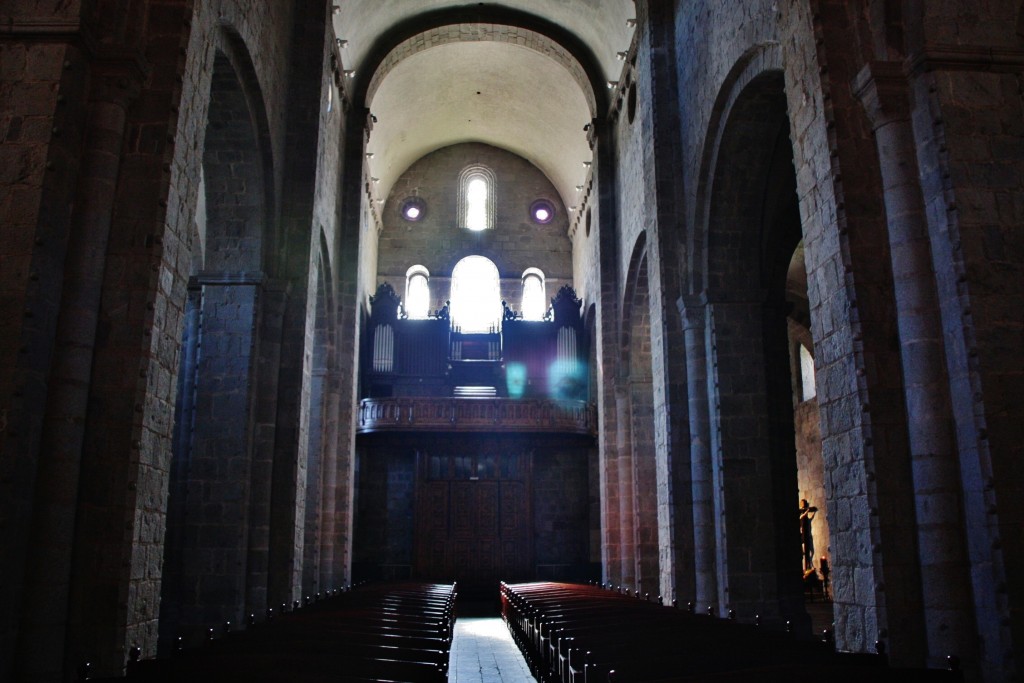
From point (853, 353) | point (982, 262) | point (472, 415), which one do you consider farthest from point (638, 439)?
point (982, 262)

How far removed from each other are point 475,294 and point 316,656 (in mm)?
22107

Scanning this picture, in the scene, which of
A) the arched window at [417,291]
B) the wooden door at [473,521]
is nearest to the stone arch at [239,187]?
the wooden door at [473,521]

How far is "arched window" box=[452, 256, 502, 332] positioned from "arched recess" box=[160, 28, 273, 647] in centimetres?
1429

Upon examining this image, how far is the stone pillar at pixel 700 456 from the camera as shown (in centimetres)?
1266

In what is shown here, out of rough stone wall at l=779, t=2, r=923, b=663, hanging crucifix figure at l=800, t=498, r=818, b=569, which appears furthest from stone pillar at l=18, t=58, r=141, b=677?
hanging crucifix figure at l=800, t=498, r=818, b=569

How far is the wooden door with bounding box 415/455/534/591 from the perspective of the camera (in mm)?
22781

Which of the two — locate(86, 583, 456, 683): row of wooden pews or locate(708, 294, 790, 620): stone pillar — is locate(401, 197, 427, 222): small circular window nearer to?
locate(708, 294, 790, 620): stone pillar

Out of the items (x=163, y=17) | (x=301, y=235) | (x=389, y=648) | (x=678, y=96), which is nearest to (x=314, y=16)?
(x=301, y=235)

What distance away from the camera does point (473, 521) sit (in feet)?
76.3

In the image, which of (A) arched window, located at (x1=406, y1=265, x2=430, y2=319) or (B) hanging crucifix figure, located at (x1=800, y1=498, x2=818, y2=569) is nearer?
(B) hanging crucifix figure, located at (x1=800, y1=498, x2=818, y2=569)

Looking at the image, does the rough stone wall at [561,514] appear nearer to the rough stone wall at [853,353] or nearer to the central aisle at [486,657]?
the central aisle at [486,657]

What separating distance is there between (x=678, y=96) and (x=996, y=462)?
9710 millimetres

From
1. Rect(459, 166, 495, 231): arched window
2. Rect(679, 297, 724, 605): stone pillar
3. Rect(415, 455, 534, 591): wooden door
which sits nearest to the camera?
Rect(679, 297, 724, 605): stone pillar

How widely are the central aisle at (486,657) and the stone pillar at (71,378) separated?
526cm
